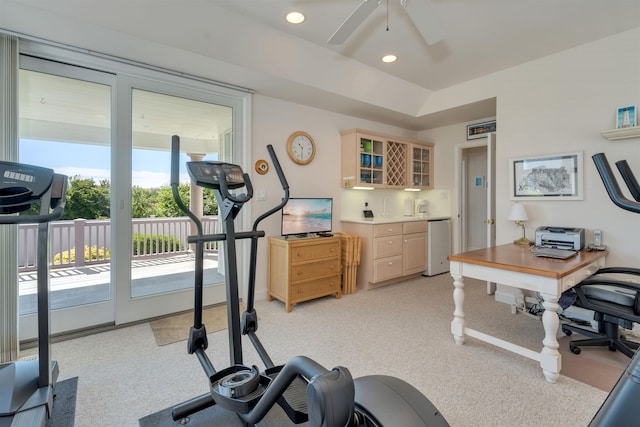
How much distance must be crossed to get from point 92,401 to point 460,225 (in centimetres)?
499

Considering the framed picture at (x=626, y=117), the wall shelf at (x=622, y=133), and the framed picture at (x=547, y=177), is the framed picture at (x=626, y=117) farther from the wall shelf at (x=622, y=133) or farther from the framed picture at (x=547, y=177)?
the framed picture at (x=547, y=177)

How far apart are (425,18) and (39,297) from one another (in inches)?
114

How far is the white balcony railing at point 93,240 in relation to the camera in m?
2.51

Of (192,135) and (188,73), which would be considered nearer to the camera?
(188,73)

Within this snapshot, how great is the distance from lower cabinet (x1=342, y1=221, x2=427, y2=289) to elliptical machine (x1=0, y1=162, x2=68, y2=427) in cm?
313

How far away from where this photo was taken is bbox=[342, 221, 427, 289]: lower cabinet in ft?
13.0

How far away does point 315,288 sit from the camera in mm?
3473

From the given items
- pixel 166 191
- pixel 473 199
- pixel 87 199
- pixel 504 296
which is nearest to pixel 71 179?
pixel 87 199

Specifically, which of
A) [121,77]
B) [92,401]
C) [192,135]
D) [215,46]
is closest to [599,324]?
[92,401]

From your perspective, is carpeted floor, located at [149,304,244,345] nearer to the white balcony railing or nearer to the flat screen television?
the white balcony railing

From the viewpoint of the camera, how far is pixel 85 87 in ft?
8.74

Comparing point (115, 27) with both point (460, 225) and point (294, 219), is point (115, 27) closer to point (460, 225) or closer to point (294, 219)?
point (294, 219)

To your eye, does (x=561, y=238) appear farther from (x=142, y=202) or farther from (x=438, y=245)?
(x=142, y=202)

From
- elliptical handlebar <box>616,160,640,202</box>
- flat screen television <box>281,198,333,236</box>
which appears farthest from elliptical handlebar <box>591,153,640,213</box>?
flat screen television <box>281,198,333,236</box>
